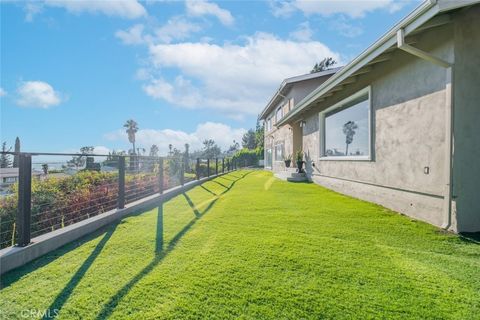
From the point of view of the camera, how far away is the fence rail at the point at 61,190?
2973 mm

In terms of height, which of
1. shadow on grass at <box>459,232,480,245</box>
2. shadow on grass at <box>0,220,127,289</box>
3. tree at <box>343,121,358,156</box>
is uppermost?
tree at <box>343,121,358,156</box>

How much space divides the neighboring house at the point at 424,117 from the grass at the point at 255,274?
67 centimetres

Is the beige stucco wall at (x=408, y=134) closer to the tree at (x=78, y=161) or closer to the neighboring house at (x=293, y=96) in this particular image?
the tree at (x=78, y=161)

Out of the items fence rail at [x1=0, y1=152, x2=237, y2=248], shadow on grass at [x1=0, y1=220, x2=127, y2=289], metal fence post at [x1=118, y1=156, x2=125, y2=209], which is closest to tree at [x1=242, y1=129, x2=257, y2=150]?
fence rail at [x1=0, y1=152, x2=237, y2=248]

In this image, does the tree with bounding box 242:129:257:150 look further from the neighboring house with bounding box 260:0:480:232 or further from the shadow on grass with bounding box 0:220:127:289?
the shadow on grass with bounding box 0:220:127:289

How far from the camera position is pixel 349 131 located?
7.36 metres

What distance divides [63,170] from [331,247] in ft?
13.6

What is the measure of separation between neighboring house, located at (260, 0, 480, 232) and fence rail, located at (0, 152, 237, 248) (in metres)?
5.38

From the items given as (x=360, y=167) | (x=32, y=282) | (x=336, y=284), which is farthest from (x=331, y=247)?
(x=360, y=167)

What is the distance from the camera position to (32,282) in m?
2.38

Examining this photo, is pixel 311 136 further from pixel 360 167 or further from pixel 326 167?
pixel 360 167

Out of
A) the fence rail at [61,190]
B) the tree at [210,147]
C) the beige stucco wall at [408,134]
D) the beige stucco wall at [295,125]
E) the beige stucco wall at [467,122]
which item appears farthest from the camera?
the tree at [210,147]

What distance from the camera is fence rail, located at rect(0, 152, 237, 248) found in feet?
9.75

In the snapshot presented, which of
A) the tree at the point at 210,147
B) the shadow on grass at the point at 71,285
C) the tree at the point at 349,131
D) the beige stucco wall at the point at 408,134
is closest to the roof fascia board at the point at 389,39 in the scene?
the beige stucco wall at the point at 408,134
